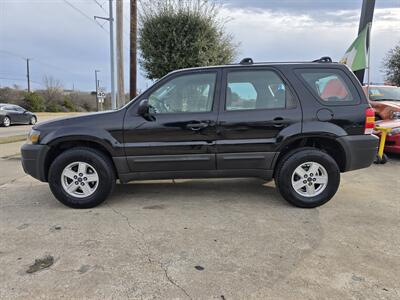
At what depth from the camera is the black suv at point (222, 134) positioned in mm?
3895

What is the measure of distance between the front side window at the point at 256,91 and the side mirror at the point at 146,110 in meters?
0.96

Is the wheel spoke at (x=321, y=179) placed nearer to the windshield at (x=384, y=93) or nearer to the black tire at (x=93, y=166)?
the black tire at (x=93, y=166)

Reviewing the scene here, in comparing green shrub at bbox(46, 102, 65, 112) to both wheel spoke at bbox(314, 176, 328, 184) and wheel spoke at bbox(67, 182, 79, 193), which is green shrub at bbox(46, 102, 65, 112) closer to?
wheel spoke at bbox(67, 182, 79, 193)

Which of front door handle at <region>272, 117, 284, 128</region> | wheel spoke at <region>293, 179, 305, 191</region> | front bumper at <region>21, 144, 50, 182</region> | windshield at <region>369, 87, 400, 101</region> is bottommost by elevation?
wheel spoke at <region>293, 179, 305, 191</region>

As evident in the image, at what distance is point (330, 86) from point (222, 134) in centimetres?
156

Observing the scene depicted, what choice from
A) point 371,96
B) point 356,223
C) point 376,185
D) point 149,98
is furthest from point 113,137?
point 371,96

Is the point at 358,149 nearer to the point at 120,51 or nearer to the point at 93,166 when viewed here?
the point at 93,166

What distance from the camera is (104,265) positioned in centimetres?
269

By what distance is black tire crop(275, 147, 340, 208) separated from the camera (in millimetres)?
3916

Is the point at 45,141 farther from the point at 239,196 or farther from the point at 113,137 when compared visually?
the point at 239,196

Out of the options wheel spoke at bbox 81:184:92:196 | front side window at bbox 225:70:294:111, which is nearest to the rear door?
front side window at bbox 225:70:294:111

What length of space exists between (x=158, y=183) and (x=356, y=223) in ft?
10.0

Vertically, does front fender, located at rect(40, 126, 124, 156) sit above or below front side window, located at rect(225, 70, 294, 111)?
below

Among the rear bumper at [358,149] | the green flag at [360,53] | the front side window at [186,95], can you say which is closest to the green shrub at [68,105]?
the green flag at [360,53]
